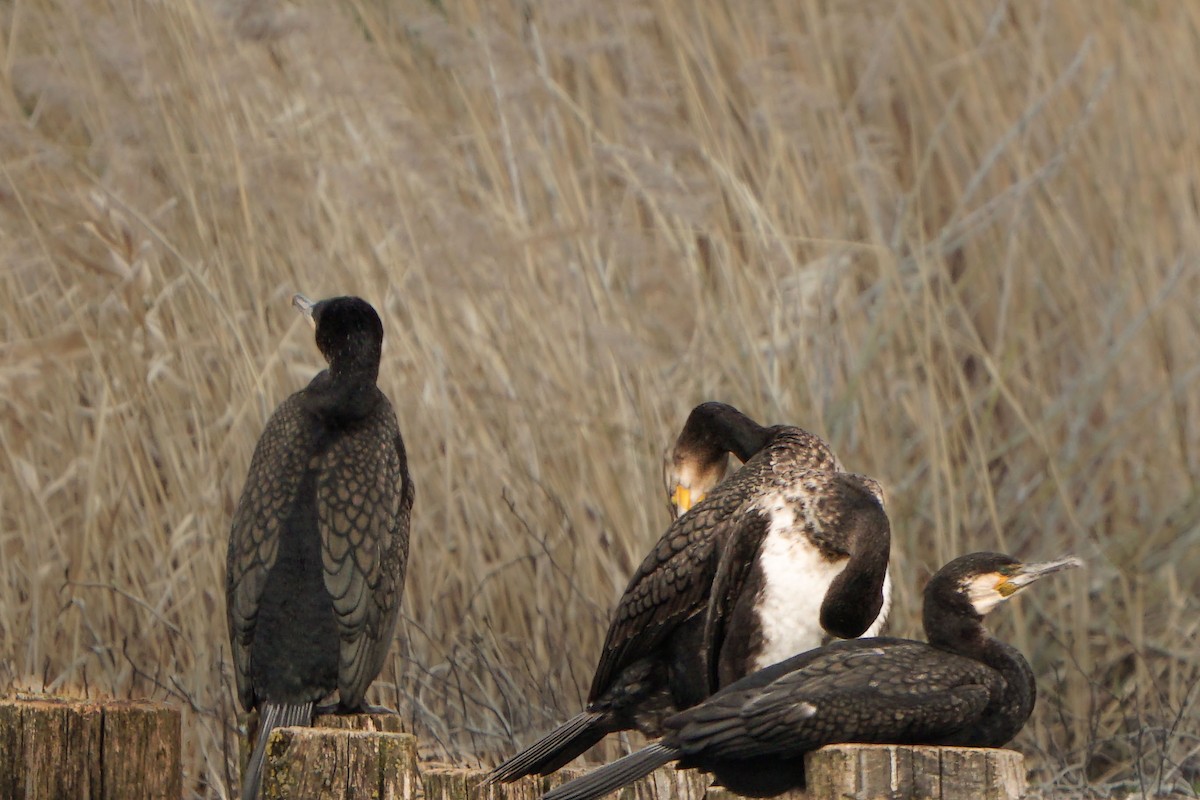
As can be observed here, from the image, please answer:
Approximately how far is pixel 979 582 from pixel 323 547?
119 centimetres

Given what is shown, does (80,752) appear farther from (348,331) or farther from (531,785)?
(348,331)

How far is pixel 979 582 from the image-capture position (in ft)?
9.89

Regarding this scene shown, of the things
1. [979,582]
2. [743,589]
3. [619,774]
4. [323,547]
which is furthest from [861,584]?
[323,547]

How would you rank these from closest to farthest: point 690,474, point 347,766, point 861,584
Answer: point 347,766 < point 861,584 < point 690,474

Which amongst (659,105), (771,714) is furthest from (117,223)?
(771,714)

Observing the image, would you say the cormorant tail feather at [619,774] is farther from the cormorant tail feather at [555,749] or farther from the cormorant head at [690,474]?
the cormorant head at [690,474]

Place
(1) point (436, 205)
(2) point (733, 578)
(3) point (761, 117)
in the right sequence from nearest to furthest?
(2) point (733, 578) → (1) point (436, 205) → (3) point (761, 117)

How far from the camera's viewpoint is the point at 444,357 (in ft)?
15.0

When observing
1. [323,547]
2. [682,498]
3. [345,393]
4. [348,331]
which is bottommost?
[323,547]

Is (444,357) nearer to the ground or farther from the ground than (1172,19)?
nearer to the ground

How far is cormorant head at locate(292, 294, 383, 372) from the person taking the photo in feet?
11.0

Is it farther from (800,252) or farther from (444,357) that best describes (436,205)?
(800,252)

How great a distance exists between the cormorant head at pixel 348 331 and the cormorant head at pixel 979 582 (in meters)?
1.13

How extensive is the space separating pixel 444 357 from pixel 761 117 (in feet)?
3.77
